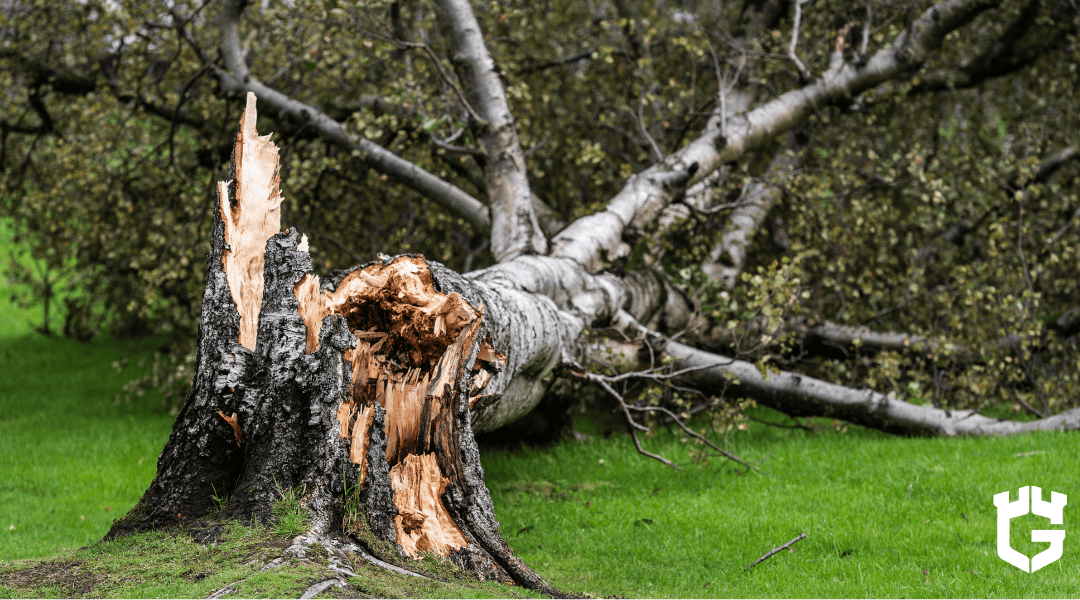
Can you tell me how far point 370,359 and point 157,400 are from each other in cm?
821

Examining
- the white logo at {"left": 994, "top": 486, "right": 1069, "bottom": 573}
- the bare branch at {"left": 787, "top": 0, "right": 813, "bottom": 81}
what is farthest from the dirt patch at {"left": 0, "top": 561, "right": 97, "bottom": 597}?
the bare branch at {"left": 787, "top": 0, "right": 813, "bottom": 81}

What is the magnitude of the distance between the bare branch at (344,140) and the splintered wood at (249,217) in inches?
168

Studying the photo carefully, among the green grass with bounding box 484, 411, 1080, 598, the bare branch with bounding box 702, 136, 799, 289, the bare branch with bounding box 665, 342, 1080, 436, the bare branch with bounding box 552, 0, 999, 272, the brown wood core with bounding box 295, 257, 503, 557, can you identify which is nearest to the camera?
the brown wood core with bounding box 295, 257, 503, 557

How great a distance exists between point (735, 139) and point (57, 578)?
7805 millimetres

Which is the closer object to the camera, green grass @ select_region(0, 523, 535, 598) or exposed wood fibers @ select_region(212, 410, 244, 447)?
green grass @ select_region(0, 523, 535, 598)

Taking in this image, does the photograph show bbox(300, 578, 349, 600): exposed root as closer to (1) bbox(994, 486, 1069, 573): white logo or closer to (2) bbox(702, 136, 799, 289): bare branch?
(1) bbox(994, 486, 1069, 573): white logo

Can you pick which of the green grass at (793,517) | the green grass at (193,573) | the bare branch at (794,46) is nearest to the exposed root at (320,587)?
the green grass at (193,573)

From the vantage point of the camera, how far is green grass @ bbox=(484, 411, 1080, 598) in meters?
4.64

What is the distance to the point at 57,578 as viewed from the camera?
10.2 feet

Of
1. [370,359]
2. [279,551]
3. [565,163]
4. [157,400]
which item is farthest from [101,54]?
[279,551]

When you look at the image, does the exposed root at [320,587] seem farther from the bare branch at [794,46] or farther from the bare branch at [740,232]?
the bare branch at [794,46]

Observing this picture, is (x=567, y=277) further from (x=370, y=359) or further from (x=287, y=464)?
(x=287, y=464)

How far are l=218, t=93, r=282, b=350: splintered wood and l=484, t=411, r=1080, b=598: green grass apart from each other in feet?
7.60

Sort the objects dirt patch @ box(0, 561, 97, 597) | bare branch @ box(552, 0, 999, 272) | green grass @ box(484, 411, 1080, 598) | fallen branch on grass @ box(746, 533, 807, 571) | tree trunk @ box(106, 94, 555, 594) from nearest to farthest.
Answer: dirt patch @ box(0, 561, 97, 597)
tree trunk @ box(106, 94, 555, 594)
green grass @ box(484, 411, 1080, 598)
fallen branch on grass @ box(746, 533, 807, 571)
bare branch @ box(552, 0, 999, 272)
